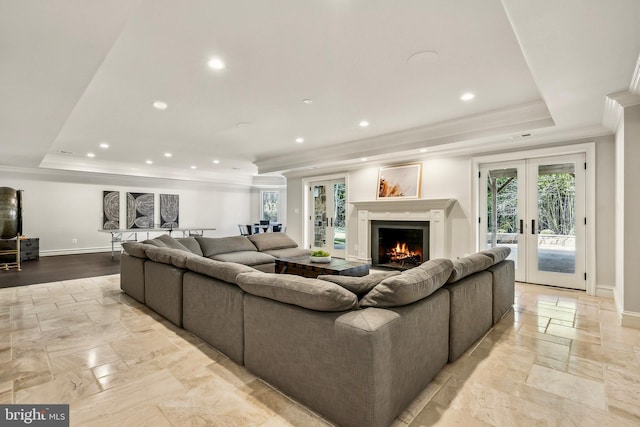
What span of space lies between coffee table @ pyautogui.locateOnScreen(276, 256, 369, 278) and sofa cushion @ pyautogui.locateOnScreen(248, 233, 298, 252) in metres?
1.24

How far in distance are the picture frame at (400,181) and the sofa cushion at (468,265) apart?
3.24m

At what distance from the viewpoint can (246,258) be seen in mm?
4945

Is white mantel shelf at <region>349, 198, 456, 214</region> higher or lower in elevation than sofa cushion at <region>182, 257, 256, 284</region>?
higher

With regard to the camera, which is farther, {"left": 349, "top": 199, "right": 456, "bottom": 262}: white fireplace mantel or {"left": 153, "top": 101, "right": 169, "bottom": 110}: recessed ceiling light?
{"left": 349, "top": 199, "right": 456, "bottom": 262}: white fireplace mantel

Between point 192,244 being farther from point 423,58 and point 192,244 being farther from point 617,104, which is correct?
point 617,104

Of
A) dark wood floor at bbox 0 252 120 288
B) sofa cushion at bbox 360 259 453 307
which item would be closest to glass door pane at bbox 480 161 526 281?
sofa cushion at bbox 360 259 453 307

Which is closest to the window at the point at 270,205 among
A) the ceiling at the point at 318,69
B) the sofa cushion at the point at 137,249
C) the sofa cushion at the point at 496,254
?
the ceiling at the point at 318,69

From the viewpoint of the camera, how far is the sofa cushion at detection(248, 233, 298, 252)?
5.93m

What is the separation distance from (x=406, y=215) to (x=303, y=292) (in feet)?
15.8

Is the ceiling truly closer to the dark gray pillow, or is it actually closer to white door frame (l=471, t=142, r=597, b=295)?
white door frame (l=471, t=142, r=597, b=295)

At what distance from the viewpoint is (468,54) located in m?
2.63

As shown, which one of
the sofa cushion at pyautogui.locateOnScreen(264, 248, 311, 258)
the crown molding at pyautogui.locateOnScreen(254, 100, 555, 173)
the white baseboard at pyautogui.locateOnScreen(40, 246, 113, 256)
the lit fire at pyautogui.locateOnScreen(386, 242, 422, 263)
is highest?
the crown molding at pyautogui.locateOnScreen(254, 100, 555, 173)

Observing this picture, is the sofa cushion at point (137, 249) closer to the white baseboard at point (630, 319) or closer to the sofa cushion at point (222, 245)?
the sofa cushion at point (222, 245)

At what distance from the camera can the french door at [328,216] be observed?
7.66 m
